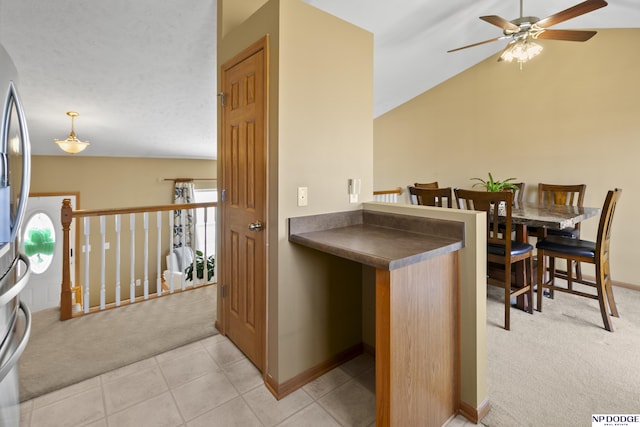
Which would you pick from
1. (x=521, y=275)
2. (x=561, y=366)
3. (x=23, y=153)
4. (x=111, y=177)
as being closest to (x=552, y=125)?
(x=521, y=275)

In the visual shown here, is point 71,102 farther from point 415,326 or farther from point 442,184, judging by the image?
point 442,184

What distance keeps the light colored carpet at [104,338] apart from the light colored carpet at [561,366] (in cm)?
206

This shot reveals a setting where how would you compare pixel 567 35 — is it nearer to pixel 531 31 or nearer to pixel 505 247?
pixel 531 31

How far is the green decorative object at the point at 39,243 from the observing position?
537 cm

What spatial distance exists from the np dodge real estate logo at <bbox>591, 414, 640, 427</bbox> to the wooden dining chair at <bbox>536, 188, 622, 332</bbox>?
1.07 metres

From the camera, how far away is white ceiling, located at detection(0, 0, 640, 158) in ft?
8.25

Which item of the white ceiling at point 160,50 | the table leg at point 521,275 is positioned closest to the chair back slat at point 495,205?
the table leg at point 521,275

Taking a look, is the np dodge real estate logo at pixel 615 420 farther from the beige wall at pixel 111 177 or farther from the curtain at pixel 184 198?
the beige wall at pixel 111 177

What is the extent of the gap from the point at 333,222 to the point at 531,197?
3258mm

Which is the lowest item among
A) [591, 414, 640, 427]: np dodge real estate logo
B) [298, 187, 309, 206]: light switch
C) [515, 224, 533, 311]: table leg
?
[591, 414, 640, 427]: np dodge real estate logo

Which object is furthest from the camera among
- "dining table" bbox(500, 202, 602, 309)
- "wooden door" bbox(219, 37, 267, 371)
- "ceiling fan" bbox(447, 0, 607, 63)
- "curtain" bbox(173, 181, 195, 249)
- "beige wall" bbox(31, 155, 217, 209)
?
"curtain" bbox(173, 181, 195, 249)

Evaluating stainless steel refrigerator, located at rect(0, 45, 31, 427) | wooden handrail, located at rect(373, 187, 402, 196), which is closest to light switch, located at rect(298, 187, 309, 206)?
stainless steel refrigerator, located at rect(0, 45, 31, 427)

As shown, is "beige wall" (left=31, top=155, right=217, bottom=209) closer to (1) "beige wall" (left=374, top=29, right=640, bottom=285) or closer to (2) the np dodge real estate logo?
(1) "beige wall" (left=374, top=29, right=640, bottom=285)

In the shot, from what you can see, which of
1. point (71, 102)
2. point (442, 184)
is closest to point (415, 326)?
point (442, 184)
